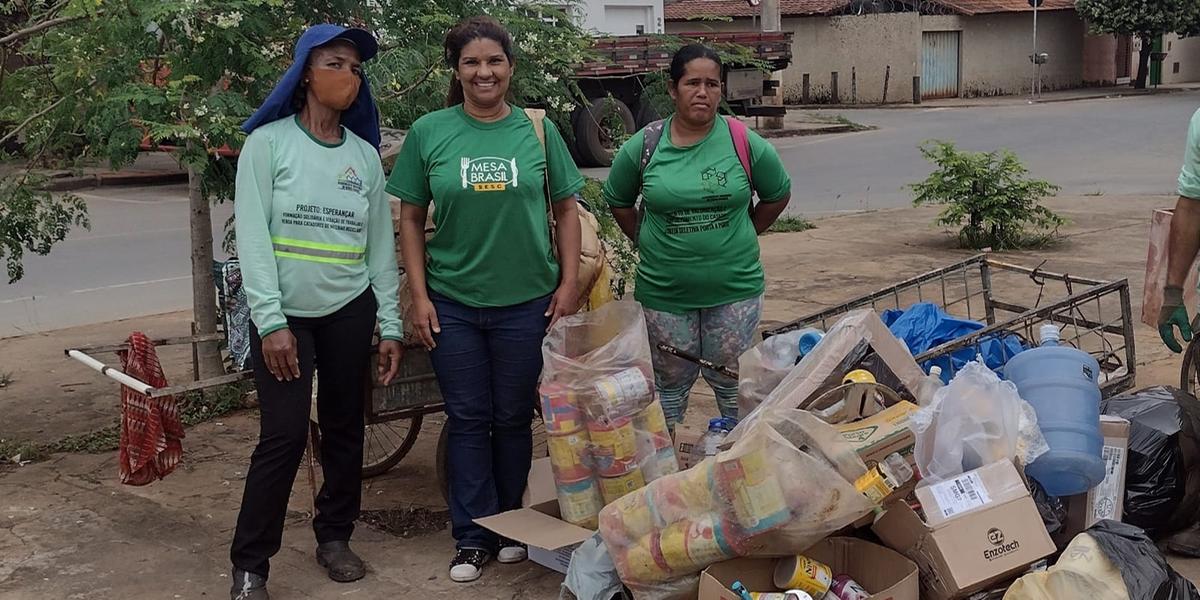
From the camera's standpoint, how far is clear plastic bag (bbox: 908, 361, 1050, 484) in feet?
12.3

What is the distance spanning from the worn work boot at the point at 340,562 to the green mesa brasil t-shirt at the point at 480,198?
0.94 metres

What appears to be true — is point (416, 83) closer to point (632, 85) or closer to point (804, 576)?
point (804, 576)

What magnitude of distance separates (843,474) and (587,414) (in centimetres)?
96

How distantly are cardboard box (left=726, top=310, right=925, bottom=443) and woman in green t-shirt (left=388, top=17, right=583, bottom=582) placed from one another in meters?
0.80

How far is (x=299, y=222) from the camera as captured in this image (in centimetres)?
384

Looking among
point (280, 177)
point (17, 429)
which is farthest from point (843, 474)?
point (17, 429)

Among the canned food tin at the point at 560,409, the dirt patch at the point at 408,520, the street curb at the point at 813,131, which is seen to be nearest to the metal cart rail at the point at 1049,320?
the canned food tin at the point at 560,409

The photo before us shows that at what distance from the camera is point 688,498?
11.8ft

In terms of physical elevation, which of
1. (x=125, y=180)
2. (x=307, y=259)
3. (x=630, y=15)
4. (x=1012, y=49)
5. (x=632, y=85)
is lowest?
(x=125, y=180)

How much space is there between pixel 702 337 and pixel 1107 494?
1.42m

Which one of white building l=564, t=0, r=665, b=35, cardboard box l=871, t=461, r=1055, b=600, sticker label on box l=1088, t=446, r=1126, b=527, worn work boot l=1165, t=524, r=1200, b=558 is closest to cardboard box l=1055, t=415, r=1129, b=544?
sticker label on box l=1088, t=446, r=1126, b=527

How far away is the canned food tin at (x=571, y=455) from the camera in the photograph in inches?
161

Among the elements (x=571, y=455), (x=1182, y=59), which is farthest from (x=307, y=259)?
(x=1182, y=59)

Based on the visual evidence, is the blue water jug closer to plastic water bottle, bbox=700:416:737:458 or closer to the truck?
plastic water bottle, bbox=700:416:737:458
